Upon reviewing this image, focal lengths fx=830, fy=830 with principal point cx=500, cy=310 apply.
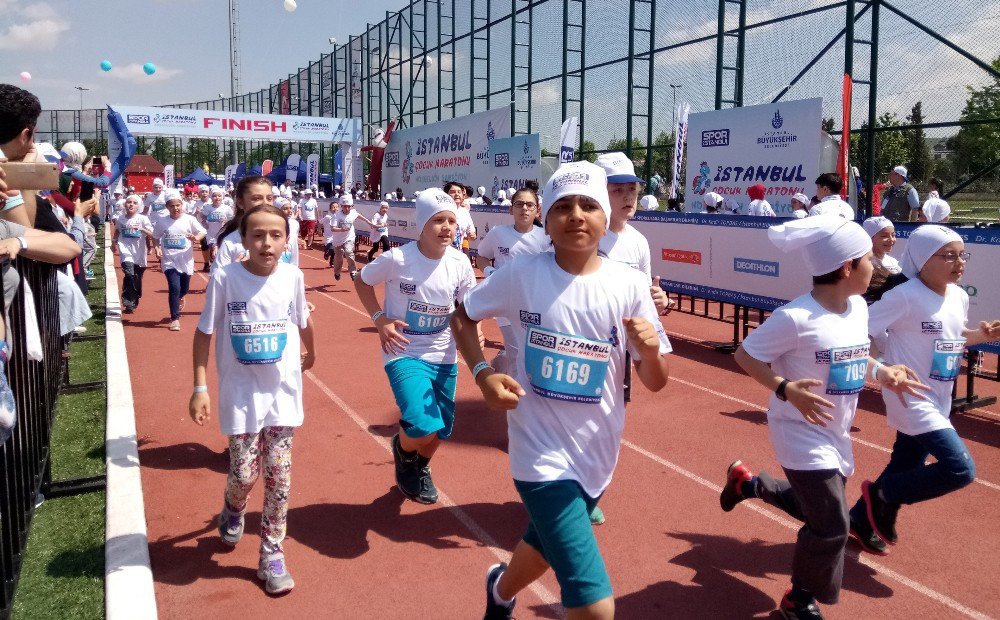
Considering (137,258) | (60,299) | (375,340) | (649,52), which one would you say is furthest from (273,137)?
(60,299)

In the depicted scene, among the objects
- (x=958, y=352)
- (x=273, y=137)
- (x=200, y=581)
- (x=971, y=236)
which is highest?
(x=273, y=137)

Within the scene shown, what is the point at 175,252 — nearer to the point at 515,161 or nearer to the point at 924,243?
the point at 924,243

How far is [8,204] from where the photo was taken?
3.65 m

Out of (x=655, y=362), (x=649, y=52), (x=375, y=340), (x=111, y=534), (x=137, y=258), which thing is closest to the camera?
(x=655, y=362)

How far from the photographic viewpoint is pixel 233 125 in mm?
36875

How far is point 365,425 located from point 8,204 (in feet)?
14.3

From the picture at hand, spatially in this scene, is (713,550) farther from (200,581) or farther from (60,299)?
(60,299)

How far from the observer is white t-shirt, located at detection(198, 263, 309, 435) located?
4.39 meters

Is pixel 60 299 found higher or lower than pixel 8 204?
lower

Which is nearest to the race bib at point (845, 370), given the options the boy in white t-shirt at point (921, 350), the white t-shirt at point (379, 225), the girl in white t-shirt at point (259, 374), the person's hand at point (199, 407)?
the boy in white t-shirt at point (921, 350)

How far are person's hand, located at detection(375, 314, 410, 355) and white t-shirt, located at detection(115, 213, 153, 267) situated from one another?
1037 centimetres

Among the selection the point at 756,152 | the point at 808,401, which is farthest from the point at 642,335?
the point at 756,152

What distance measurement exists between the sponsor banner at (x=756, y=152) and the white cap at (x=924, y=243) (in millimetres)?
10459

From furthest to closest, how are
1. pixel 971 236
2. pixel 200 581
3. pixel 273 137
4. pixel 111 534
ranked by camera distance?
pixel 273 137
pixel 971 236
pixel 111 534
pixel 200 581
